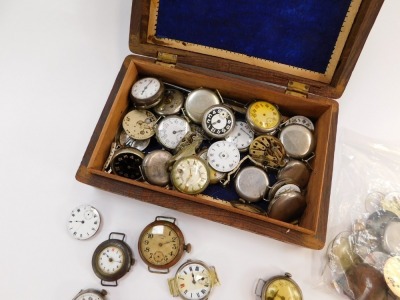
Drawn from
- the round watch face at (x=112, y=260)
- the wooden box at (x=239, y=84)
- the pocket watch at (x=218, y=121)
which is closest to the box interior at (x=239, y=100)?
the wooden box at (x=239, y=84)

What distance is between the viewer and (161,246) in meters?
1.76

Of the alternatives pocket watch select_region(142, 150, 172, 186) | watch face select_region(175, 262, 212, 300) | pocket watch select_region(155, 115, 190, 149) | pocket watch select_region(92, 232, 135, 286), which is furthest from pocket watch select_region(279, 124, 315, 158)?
pocket watch select_region(92, 232, 135, 286)

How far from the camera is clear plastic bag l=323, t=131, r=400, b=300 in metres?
1.70

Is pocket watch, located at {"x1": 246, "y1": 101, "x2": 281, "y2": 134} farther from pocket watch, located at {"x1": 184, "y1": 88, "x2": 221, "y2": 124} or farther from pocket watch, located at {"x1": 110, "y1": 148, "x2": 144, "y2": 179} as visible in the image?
pocket watch, located at {"x1": 110, "y1": 148, "x2": 144, "y2": 179}

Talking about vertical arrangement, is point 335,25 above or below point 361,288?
above

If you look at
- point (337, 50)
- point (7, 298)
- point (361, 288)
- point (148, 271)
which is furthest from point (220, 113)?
point (7, 298)

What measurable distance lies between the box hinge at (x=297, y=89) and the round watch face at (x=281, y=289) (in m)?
0.85

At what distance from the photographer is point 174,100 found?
6.79 feet

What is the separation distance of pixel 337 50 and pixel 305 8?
0.25 metres

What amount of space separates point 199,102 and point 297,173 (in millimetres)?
608

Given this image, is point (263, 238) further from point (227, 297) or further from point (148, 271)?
point (148, 271)

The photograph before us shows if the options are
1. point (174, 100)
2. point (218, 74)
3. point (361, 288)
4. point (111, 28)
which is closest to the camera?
point (361, 288)

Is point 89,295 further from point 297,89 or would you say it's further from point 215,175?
point 297,89

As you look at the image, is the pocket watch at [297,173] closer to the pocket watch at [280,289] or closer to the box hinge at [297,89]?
the box hinge at [297,89]
